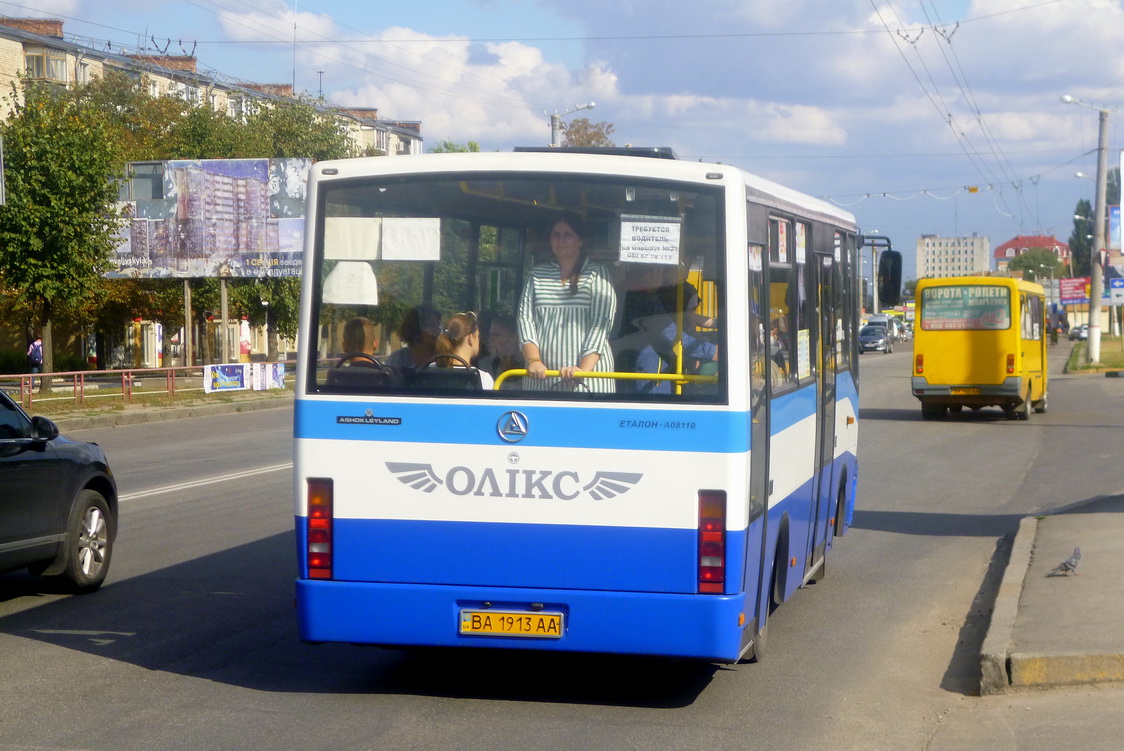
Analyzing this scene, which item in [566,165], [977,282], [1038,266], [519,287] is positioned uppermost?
[1038,266]

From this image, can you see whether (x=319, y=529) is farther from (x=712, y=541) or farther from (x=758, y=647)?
(x=758, y=647)

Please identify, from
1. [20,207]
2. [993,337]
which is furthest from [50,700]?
[20,207]

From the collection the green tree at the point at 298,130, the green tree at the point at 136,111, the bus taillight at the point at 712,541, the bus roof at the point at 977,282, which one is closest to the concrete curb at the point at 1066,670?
the bus taillight at the point at 712,541

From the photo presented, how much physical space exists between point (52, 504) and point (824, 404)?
491 centimetres

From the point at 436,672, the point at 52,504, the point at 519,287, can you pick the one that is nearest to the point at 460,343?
the point at 519,287

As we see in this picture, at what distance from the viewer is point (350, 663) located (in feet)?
23.1

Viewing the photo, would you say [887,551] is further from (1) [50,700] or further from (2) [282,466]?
(2) [282,466]

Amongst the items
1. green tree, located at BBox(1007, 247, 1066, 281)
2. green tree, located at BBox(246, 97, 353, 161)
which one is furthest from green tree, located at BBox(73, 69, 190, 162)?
green tree, located at BBox(1007, 247, 1066, 281)

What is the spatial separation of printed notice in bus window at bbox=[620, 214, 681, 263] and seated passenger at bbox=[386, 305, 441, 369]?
0.94 m

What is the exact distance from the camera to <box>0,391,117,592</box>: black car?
8211mm

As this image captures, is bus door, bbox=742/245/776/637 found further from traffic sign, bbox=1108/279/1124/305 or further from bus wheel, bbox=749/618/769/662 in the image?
traffic sign, bbox=1108/279/1124/305

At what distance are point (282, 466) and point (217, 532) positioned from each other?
603cm

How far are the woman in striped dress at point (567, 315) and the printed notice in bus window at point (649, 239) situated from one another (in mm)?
148

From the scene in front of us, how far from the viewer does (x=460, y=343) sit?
20.1 feet
